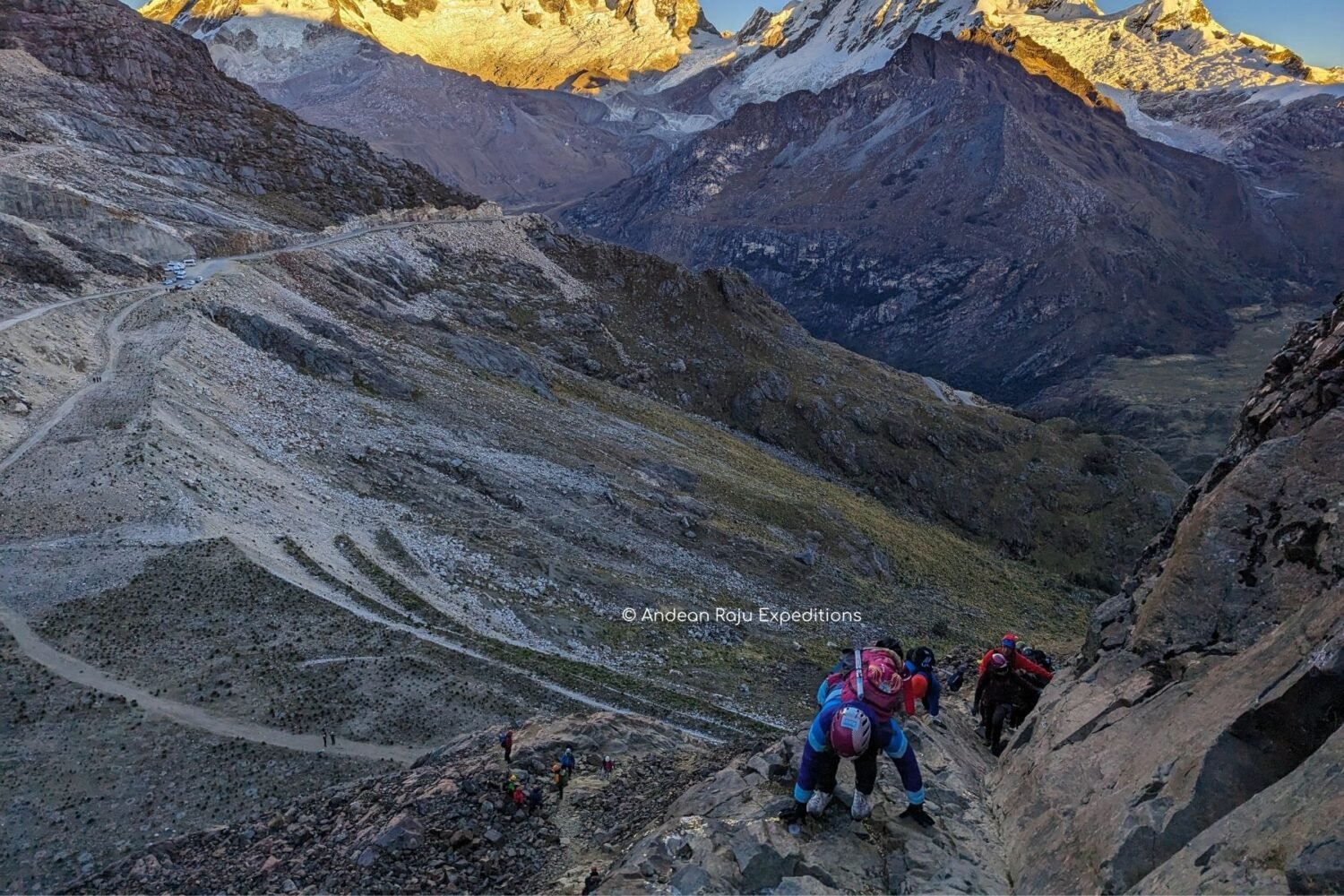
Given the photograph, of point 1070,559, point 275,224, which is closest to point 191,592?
point 275,224

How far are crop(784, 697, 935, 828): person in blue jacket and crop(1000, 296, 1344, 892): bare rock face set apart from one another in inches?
72.0

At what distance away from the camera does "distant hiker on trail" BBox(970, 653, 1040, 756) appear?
48.0 ft

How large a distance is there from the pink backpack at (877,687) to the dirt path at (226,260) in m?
47.6

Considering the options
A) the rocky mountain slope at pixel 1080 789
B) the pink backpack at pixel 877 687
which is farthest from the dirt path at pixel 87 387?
the pink backpack at pixel 877 687

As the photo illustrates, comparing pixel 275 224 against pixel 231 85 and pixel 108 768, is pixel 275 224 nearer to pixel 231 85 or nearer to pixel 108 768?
pixel 231 85

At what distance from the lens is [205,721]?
19.3m

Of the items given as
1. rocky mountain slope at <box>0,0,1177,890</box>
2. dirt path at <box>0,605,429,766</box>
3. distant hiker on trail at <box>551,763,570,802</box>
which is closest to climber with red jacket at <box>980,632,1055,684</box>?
distant hiker on trail at <box>551,763,570,802</box>

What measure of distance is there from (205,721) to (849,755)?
16.1m

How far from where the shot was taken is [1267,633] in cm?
1018

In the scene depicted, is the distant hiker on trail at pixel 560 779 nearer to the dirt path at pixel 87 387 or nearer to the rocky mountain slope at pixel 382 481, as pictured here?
the rocky mountain slope at pixel 382 481

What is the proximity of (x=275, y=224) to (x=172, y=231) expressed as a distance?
13911 millimetres

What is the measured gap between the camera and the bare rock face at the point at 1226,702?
7.48 m

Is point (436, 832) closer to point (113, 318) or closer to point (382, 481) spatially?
point (382, 481)

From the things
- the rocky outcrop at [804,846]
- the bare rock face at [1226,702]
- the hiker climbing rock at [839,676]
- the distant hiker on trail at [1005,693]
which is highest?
the bare rock face at [1226,702]
